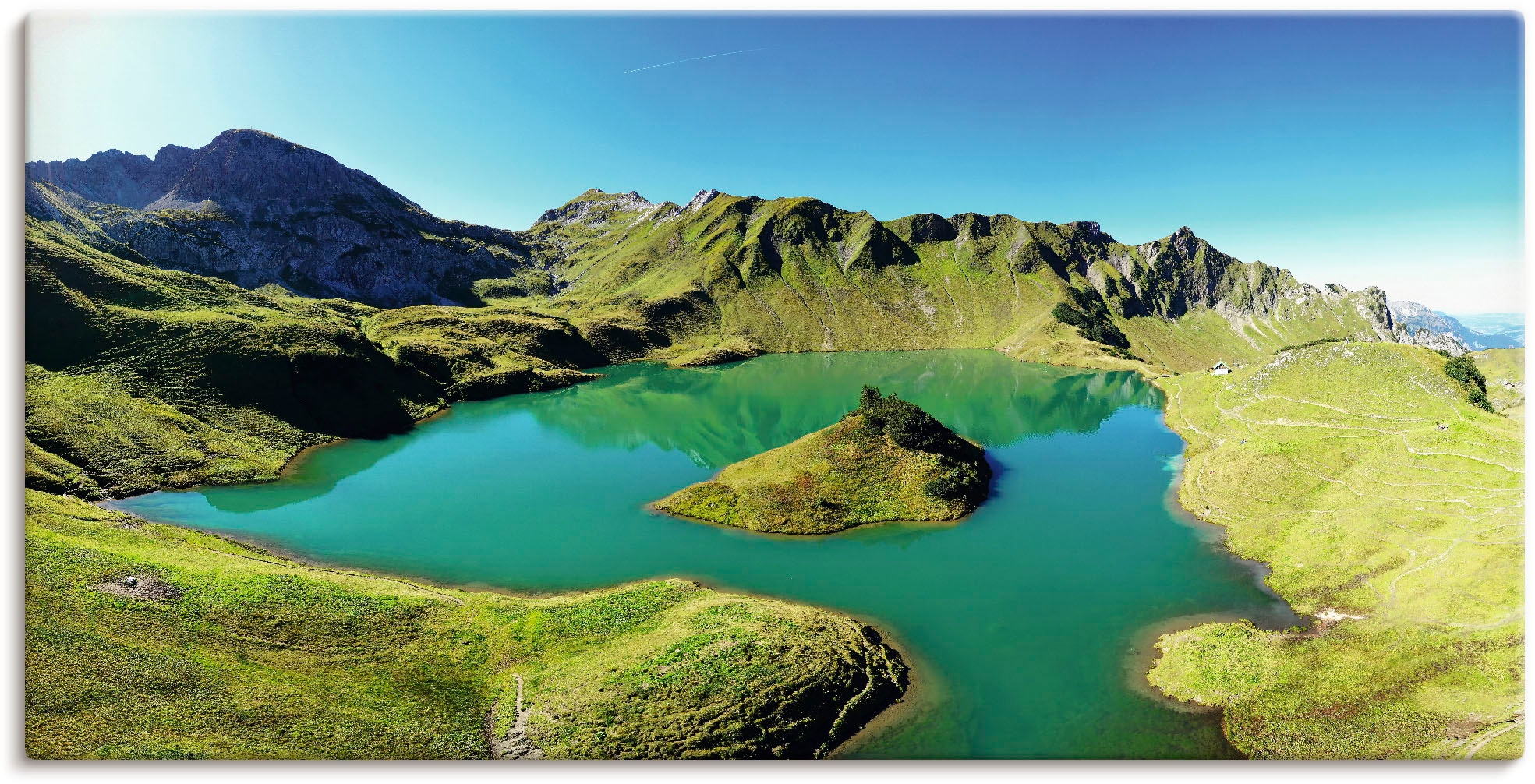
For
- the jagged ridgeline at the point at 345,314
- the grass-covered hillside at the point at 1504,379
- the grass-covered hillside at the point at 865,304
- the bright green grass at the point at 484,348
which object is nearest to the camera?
the jagged ridgeline at the point at 345,314

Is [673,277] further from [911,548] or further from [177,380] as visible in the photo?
[911,548]

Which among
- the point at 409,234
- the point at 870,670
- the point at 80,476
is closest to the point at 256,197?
the point at 409,234

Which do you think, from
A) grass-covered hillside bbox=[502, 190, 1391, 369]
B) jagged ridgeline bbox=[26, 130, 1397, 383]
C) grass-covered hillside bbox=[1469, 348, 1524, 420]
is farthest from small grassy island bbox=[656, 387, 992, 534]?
grass-covered hillside bbox=[502, 190, 1391, 369]

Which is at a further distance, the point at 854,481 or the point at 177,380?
the point at 177,380

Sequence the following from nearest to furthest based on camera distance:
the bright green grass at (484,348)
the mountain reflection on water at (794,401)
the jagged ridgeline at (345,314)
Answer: the jagged ridgeline at (345,314), the mountain reflection on water at (794,401), the bright green grass at (484,348)

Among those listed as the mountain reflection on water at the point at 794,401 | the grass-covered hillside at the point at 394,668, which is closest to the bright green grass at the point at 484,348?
the mountain reflection on water at the point at 794,401

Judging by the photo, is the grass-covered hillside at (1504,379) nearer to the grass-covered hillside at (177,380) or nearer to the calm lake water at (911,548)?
the calm lake water at (911,548)

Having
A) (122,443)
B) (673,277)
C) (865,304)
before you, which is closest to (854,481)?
(122,443)
